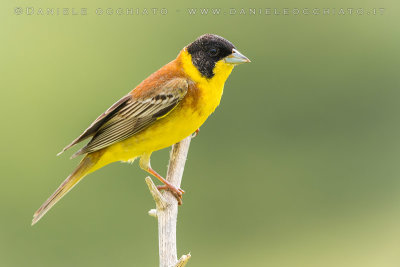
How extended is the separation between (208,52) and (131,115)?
25.3 inches

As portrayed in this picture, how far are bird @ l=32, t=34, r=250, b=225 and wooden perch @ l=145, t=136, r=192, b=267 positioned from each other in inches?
3.7

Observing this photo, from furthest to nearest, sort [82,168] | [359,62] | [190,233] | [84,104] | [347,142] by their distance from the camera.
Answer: [359,62] < [347,142] < [84,104] < [190,233] < [82,168]

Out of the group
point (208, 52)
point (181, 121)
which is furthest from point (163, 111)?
point (208, 52)

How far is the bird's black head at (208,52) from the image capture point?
421cm

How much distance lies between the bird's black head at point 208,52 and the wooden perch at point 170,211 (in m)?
0.57

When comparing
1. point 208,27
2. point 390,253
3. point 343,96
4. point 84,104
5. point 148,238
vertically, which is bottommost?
point 390,253

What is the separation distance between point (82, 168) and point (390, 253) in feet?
12.9

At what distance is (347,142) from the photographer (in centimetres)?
816

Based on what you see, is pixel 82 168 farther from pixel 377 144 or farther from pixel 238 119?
pixel 377 144

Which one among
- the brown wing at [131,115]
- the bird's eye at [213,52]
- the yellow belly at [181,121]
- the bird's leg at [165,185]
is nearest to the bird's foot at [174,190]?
the bird's leg at [165,185]

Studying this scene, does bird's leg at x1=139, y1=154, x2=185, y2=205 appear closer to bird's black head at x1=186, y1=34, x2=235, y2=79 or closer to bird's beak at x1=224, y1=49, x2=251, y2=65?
bird's black head at x1=186, y1=34, x2=235, y2=79

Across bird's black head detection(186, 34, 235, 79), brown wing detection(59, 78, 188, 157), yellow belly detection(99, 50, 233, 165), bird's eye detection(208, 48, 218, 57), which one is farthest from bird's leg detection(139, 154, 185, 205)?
bird's eye detection(208, 48, 218, 57)

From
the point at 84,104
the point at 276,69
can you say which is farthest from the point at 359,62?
the point at 84,104

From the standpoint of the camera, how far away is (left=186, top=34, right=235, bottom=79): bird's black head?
421cm
